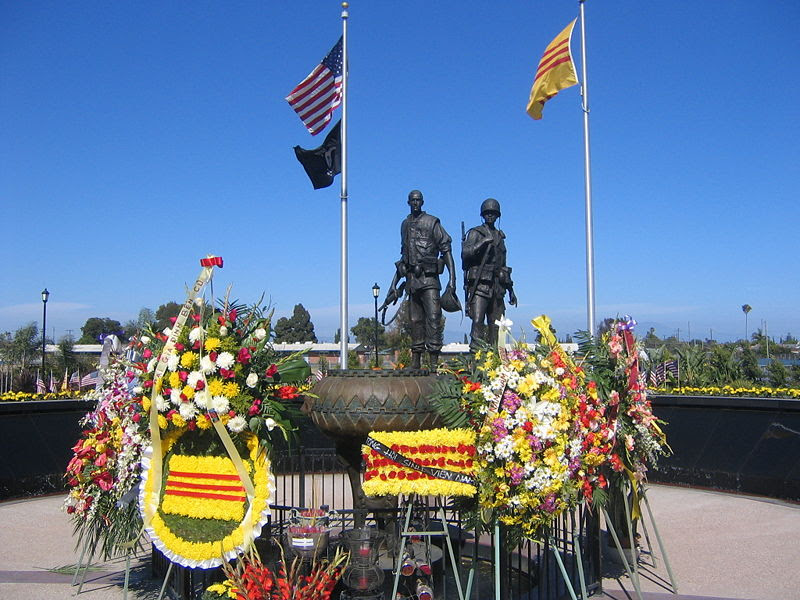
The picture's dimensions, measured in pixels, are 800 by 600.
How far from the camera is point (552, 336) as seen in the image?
5555 millimetres

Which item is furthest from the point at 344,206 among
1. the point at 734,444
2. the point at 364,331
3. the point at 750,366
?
the point at 364,331

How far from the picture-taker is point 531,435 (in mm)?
4855

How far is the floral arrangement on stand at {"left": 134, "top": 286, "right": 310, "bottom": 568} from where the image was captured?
5.30 metres

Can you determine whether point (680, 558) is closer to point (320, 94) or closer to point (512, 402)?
point (512, 402)

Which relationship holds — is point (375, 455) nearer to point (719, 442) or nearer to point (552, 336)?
point (552, 336)

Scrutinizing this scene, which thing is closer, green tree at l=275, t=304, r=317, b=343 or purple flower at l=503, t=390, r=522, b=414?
purple flower at l=503, t=390, r=522, b=414

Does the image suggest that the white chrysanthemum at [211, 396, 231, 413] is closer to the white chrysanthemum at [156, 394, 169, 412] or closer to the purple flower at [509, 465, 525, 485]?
the white chrysanthemum at [156, 394, 169, 412]

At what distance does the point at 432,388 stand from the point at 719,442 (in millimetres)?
7827

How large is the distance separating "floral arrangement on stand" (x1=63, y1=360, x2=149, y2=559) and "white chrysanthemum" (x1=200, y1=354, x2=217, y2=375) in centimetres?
106

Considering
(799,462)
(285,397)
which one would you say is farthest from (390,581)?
(799,462)

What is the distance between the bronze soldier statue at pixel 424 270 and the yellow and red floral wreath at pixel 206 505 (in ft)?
15.3

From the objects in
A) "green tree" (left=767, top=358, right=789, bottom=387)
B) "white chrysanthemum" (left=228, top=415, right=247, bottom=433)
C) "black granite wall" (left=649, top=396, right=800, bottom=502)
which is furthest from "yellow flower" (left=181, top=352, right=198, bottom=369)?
"green tree" (left=767, top=358, right=789, bottom=387)

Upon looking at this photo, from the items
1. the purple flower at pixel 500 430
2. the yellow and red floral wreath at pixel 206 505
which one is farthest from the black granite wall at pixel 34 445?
the purple flower at pixel 500 430

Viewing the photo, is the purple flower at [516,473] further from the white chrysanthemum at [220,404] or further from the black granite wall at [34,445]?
the black granite wall at [34,445]
